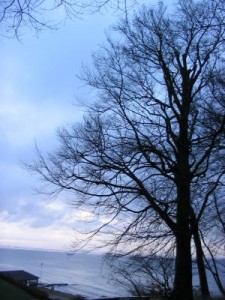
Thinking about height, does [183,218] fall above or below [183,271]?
above

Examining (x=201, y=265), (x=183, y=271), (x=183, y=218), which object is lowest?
(x=183, y=271)

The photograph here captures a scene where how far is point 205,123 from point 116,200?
12.1ft

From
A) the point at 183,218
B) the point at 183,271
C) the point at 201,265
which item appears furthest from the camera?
the point at 201,265

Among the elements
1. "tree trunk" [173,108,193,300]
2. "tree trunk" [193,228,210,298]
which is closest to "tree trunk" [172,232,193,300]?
"tree trunk" [173,108,193,300]

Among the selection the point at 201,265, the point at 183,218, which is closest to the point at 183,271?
the point at 183,218

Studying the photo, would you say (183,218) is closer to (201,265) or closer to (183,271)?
(183,271)

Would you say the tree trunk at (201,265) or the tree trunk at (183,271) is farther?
the tree trunk at (201,265)

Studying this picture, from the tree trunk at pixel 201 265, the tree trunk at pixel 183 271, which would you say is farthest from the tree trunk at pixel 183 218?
the tree trunk at pixel 201 265

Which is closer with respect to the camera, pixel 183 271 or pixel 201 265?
pixel 183 271

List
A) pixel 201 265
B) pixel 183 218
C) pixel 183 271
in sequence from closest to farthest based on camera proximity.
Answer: pixel 183 271, pixel 183 218, pixel 201 265

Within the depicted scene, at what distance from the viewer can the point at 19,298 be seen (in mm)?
17922

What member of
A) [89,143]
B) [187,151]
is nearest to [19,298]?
[89,143]

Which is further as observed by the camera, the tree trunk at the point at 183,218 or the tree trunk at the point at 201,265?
the tree trunk at the point at 201,265

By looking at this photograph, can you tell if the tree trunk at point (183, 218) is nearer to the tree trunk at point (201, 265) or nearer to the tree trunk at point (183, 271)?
the tree trunk at point (183, 271)
